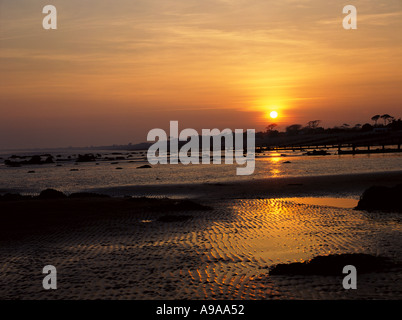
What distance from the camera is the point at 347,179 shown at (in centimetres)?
4147

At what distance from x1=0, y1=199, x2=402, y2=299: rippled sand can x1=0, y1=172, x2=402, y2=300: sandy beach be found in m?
0.03

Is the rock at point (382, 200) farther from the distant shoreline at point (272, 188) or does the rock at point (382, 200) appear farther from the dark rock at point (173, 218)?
the dark rock at point (173, 218)

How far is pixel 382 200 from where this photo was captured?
2367cm

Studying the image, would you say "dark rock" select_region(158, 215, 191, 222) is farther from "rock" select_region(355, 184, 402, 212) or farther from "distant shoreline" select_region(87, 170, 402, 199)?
"distant shoreline" select_region(87, 170, 402, 199)

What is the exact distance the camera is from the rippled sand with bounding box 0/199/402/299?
10805 millimetres

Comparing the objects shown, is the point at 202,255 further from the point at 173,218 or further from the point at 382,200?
the point at 382,200

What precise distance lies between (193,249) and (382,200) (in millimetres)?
12601

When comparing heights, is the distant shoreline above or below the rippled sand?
below

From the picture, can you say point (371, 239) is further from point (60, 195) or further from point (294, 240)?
point (60, 195)

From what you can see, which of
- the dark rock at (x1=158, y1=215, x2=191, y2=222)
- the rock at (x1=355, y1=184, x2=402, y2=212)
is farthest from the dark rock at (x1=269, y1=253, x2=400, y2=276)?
the rock at (x1=355, y1=184, x2=402, y2=212)

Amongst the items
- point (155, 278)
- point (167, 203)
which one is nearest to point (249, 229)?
point (155, 278)

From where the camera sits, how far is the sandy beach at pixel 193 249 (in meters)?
10.9

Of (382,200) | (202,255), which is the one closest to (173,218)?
(202,255)
